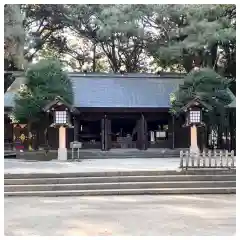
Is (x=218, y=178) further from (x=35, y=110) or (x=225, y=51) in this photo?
(x=225, y=51)

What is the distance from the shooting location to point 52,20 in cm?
2180

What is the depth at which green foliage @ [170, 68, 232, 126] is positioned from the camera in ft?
51.1

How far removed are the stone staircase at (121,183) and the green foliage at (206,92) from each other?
641 cm

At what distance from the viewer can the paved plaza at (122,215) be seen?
5.41 meters

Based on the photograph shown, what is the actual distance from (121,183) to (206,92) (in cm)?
795

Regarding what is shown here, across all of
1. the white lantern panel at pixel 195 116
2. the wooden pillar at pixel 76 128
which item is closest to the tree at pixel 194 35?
the white lantern panel at pixel 195 116

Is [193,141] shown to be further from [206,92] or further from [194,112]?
[206,92]

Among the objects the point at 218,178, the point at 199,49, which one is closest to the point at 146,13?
the point at 199,49

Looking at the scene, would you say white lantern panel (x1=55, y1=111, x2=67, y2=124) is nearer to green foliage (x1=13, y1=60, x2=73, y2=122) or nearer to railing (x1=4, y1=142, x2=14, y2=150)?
green foliage (x1=13, y1=60, x2=73, y2=122)

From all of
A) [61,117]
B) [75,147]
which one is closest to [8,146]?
[61,117]

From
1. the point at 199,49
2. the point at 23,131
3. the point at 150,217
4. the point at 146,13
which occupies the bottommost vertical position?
the point at 150,217

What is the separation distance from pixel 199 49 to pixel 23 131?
28.6 feet

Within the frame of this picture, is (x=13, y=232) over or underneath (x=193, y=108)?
underneath

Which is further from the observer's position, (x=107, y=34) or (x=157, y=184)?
(x=107, y=34)
